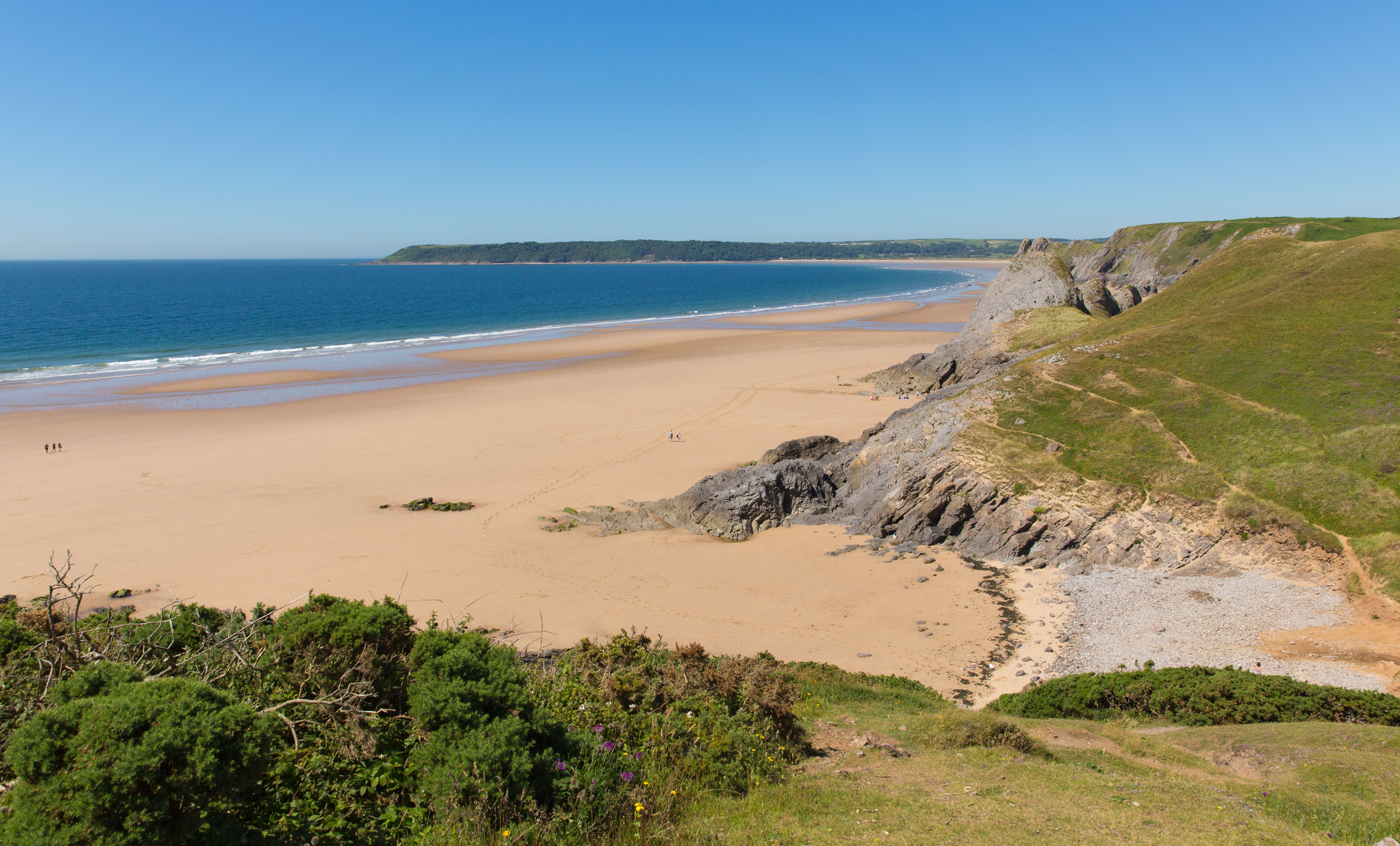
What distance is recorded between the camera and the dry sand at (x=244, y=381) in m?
46.2

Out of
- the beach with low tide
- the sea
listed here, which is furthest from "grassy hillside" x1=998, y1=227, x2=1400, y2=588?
the sea

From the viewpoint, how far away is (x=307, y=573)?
1969 cm

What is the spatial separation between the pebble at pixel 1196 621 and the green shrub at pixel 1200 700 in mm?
1439

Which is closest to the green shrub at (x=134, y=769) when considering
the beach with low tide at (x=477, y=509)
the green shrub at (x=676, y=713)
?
the green shrub at (x=676, y=713)

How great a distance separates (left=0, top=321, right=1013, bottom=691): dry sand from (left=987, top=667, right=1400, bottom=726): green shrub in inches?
80.6

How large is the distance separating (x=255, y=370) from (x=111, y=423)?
702 inches

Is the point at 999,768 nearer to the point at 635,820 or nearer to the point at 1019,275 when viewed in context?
the point at 635,820

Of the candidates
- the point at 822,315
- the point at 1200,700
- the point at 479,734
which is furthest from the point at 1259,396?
the point at 822,315

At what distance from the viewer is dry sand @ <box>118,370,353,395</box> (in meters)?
46.2

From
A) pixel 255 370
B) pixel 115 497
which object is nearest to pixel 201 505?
pixel 115 497

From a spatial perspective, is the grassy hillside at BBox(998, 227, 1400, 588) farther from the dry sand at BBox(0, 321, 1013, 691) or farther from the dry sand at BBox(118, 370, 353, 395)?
the dry sand at BBox(118, 370, 353, 395)

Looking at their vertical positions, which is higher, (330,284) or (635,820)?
(330,284)

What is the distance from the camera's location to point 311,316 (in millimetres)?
94000

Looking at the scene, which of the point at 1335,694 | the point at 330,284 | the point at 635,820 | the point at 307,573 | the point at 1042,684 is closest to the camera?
the point at 635,820
